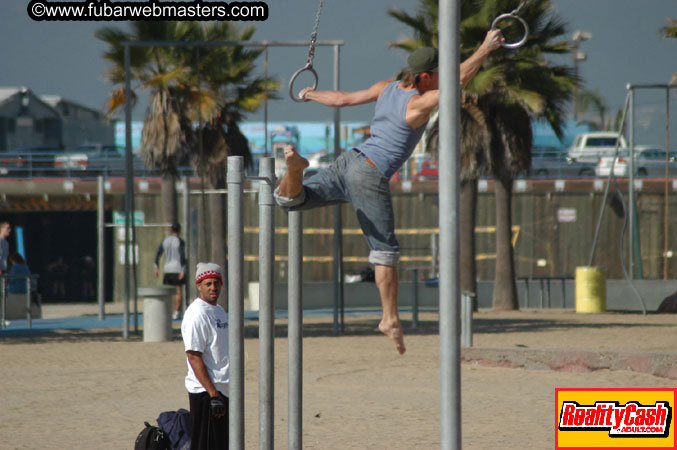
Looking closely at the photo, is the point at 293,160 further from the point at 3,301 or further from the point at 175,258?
the point at 3,301

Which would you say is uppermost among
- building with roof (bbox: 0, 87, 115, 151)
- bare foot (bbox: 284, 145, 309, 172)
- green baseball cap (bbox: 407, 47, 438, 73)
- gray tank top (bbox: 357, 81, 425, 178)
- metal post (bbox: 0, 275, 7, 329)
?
building with roof (bbox: 0, 87, 115, 151)

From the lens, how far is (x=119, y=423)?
1013 cm

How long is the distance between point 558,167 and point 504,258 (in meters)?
10.8

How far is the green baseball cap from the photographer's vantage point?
4828 mm

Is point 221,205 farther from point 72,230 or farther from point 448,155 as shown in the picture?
point 448,155

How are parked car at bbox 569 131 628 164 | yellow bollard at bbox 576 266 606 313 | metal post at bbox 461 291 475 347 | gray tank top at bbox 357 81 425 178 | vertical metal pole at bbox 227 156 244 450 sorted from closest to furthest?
1. gray tank top at bbox 357 81 425 178
2. vertical metal pole at bbox 227 156 244 450
3. metal post at bbox 461 291 475 347
4. yellow bollard at bbox 576 266 606 313
5. parked car at bbox 569 131 628 164

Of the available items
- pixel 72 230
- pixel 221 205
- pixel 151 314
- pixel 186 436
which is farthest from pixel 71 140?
pixel 186 436

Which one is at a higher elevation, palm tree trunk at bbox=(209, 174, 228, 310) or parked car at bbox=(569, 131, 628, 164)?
parked car at bbox=(569, 131, 628, 164)

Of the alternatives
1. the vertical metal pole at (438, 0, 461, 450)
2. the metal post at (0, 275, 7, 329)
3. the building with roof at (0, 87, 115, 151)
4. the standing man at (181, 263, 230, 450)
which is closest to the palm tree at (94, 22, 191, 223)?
the metal post at (0, 275, 7, 329)

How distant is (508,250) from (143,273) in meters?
12.2

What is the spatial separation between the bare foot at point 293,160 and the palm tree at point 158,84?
17205 mm

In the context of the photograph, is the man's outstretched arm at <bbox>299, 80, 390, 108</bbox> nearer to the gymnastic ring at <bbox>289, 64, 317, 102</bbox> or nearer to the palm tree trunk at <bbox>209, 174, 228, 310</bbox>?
the gymnastic ring at <bbox>289, 64, 317, 102</bbox>

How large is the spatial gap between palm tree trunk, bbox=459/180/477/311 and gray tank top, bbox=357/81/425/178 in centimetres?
1922

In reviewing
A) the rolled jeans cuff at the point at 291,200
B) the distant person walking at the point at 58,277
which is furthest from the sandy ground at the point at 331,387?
the distant person walking at the point at 58,277
